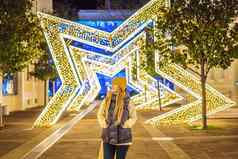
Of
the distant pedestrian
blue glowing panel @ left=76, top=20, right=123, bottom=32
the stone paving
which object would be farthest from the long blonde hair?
blue glowing panel @ left=76, top=20, right=123, bottom=32

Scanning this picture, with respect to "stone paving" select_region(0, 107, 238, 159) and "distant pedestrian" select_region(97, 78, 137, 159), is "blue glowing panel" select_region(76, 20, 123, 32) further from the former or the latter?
"distant pedestrian" select_region(97, 78, 137, 159)

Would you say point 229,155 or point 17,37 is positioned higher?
point 17,37

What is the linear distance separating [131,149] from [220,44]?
23.8ft

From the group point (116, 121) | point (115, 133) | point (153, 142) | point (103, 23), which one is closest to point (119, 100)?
point (116, 121)

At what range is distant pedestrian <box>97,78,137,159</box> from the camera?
809cm

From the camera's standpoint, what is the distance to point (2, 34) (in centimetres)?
2222

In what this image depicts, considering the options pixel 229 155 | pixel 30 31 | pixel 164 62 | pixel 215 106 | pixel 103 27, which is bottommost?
pixel 229 155

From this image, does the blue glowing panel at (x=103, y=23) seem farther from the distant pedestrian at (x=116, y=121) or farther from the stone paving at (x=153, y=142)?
the distant pedestrian at (x=116, y=121)

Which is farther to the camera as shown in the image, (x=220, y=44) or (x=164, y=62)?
(x=164, y=62)

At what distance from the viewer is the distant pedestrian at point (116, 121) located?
8086mm

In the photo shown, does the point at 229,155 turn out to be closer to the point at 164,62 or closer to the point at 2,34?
the point at 164,62

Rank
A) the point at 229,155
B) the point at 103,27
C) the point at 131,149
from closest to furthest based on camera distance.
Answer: the point at 229,155
the point at 131,149
the point at 103,27

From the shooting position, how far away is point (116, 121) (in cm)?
812

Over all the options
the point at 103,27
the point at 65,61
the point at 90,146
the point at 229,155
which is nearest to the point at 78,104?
the point at 65,61
